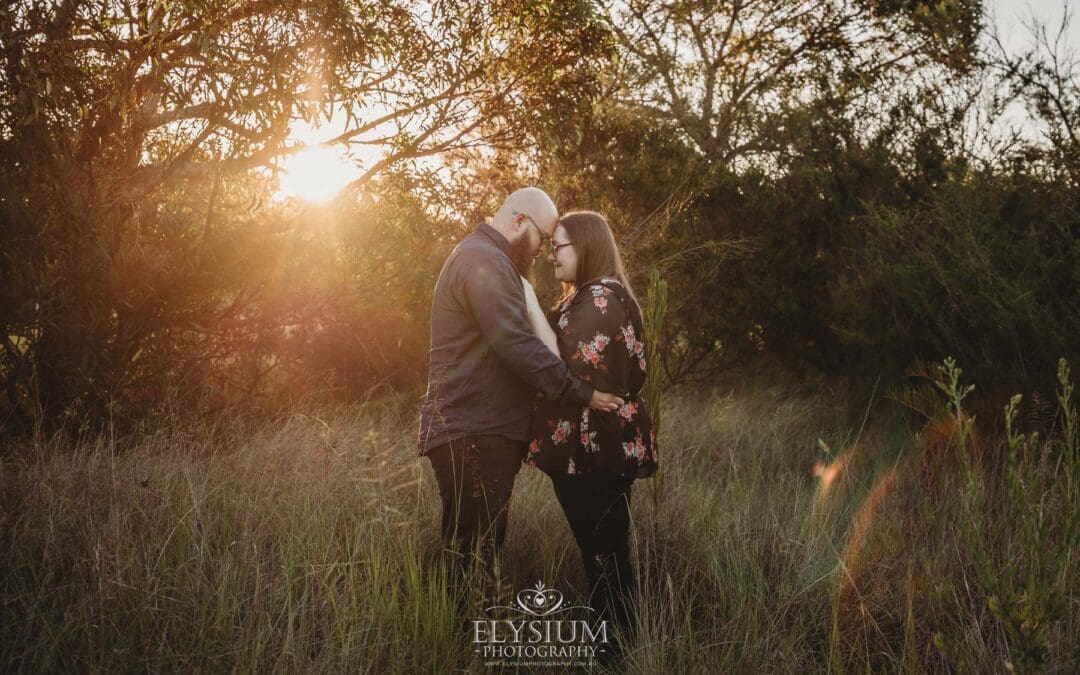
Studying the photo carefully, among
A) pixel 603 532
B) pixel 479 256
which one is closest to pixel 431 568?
pixel 603 532

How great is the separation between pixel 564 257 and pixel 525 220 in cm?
23

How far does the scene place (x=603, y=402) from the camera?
9.05 feet

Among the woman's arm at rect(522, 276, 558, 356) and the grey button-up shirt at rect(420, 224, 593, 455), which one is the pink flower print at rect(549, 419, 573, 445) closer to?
the grey button-up shirt at rect(420, 224, 593, 455)

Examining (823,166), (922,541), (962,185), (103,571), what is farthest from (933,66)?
(103,571)

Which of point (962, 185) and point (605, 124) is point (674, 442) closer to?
point (962, 185)

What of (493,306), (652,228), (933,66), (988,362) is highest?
(933,66)

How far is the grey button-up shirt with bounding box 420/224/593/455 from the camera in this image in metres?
2.70

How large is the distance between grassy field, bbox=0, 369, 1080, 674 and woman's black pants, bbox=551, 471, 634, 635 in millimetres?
154

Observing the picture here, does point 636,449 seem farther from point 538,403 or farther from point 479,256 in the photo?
point 479,256

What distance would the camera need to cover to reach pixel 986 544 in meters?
3.48

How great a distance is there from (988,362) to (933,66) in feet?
16.8
